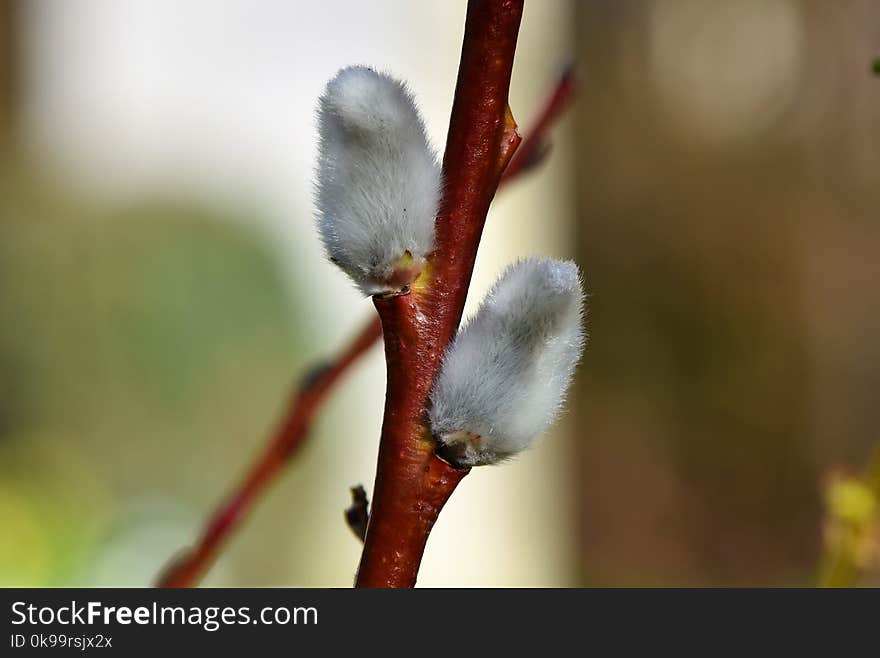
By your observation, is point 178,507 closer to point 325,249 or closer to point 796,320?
point 796,320

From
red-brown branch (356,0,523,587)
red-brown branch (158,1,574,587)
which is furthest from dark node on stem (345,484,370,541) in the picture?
red-brown branch (158,1,574,587)

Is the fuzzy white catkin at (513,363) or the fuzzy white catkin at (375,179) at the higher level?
the fuzzy white catkin at (375,179)

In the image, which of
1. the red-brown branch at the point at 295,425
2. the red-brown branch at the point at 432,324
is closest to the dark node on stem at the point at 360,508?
the red-brown branch at the point at 432,324

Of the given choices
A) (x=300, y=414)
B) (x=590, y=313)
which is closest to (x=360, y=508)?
(x=300, y=414)

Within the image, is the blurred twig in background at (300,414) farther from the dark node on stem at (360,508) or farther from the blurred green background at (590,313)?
the blurred green background at (590,313)

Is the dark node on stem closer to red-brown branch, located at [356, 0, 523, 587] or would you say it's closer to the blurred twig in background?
red-brown branch, located at [356, 0, 523, 587]

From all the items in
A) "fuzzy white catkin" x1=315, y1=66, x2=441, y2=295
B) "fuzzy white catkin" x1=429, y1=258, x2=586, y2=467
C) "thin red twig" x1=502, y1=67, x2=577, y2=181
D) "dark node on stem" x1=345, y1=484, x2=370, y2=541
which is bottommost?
"dark node on stem" x1=345, y1=484, x2=370, y2=541
